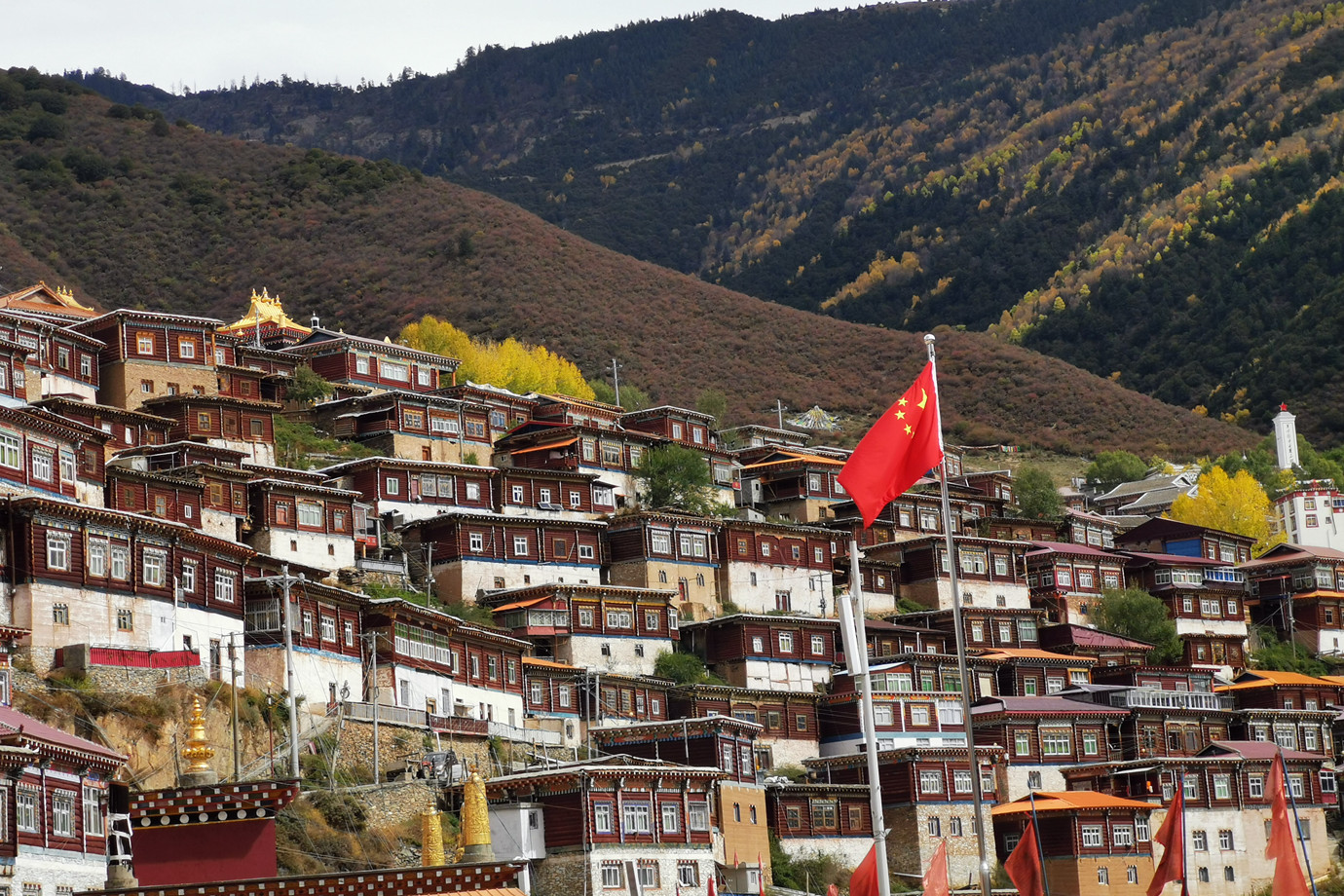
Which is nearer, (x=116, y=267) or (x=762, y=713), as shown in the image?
(x=762, y=713)

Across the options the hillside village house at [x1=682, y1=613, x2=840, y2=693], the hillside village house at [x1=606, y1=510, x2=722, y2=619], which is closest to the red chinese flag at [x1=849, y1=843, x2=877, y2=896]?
the hillside village house at [x1=682, y1=613, x2=840, y2=693]

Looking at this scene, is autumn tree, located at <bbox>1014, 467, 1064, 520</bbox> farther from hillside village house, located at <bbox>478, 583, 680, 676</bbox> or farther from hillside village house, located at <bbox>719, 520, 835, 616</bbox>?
hillside village house, located at <bbox>478, 583, 680, 676</bbox>

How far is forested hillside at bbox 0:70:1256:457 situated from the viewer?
17912cm

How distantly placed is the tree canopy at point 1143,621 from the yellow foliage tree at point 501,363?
39.3 meters

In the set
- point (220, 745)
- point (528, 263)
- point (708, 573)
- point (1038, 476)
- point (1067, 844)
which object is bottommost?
point (1067, 844)

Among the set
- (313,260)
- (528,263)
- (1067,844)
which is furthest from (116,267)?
(1067,844)

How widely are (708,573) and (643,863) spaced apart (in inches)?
1286

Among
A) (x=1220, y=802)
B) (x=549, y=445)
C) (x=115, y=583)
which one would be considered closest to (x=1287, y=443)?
(x=1220, y=802)

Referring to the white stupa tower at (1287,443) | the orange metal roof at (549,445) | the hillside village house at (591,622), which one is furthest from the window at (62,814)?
the white stupa tower at (1287,443)

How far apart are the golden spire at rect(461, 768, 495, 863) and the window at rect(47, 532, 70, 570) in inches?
1078

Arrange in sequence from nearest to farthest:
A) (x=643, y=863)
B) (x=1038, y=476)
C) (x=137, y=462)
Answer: (x=643, y=863) < (x=137, y=462) < (x=1038, y=476)

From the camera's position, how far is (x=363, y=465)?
318ft

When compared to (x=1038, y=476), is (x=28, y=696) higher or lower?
lower

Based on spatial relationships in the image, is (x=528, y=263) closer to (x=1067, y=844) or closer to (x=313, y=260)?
(x=313, y=260)
